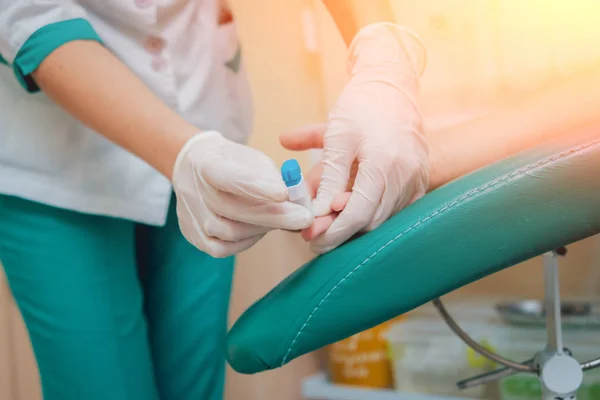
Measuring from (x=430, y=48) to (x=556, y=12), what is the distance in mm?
269

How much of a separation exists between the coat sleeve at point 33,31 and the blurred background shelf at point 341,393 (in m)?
1.00

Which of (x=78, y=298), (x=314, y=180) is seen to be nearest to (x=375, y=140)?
(x=314, y=180)

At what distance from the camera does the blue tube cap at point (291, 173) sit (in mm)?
578

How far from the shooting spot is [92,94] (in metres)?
0.64

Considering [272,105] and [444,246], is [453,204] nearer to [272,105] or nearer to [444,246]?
[444,246]

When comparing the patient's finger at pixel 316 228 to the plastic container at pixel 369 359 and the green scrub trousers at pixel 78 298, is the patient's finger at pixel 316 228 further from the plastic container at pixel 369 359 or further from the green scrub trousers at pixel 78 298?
the plastic container at pixel 369 359

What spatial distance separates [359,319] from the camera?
0.51 metres

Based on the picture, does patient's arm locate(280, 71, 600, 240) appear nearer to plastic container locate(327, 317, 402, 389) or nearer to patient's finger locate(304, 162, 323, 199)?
patient's finger locate(304, 162, 323, 199)

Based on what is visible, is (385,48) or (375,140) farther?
(385,48)

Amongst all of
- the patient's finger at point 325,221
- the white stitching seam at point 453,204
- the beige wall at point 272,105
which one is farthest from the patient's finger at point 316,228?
the beige wall at point 272,105

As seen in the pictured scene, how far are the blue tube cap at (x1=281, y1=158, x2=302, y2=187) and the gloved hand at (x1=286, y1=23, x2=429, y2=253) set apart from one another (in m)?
0.07

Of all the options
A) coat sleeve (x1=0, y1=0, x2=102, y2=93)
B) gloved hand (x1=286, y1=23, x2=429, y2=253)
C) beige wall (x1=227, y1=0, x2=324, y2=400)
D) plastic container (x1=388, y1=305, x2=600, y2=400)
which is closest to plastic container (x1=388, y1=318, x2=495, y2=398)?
plastic container (x1=388, y1=305, x2=600, y2=400)

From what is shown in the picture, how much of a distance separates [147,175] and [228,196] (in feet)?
0.88

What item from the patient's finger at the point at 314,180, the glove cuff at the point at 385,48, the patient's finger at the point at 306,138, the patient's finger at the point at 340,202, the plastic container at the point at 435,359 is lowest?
the patient's finger at the point at 340,202
